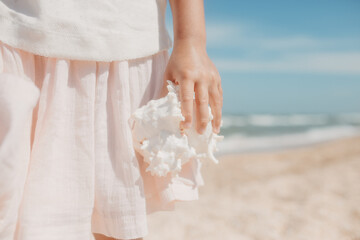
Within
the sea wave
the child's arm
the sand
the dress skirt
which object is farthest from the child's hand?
the sea wave

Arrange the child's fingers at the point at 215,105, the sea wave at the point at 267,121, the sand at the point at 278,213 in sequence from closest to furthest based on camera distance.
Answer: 1. the child's fingers at the point at 215,105
2. the sand at the point at 278,213
3. the sea wave at the point at 267,121

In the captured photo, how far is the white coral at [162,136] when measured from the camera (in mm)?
968

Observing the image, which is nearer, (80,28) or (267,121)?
(80,28)

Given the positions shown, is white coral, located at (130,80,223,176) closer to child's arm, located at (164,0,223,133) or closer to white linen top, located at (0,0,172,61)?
child's arm, located at (164,0,223,133)

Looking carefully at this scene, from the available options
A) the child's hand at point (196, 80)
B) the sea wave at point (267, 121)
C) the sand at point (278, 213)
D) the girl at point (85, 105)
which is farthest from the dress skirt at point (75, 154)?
the sea wave at point (267, 121)

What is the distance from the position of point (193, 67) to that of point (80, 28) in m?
0.32

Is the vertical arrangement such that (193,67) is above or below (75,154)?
above

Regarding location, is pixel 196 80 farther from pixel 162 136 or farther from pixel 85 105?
pixel 85 105

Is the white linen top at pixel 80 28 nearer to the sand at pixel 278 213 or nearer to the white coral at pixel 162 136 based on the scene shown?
the white coral at pixel 162 136

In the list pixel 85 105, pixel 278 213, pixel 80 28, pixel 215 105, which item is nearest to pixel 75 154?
pixel 85 105

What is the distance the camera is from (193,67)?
1048 mm

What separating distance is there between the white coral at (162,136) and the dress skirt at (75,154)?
0.04 m

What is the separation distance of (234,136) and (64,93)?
46.6 ft

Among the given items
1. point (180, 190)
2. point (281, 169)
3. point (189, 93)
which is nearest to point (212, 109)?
point (189, 93)
